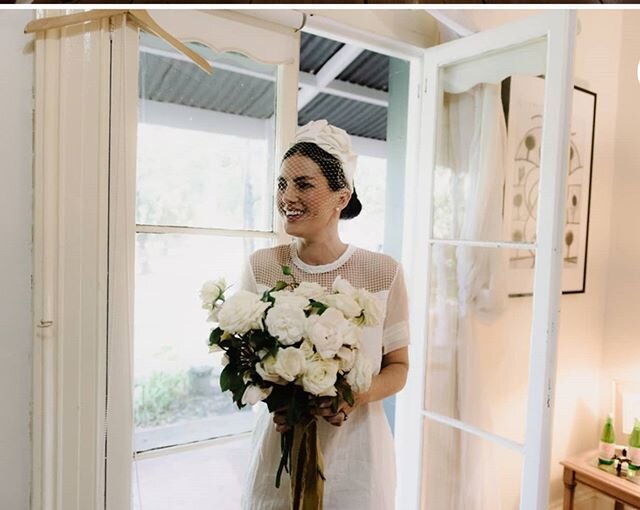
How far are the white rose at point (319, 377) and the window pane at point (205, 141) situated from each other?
A: 49 centimetres

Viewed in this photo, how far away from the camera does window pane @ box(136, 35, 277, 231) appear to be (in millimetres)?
1189

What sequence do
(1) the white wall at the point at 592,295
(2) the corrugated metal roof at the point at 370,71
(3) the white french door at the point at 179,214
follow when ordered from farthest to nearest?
(2) the corrugated metal roof at the point at 370,71
(1) the white wall at the point at 592,295
(3) the white french door at the point at 179,214

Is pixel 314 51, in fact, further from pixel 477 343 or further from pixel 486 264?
pixel 477 343

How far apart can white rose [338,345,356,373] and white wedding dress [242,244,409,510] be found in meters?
0.16

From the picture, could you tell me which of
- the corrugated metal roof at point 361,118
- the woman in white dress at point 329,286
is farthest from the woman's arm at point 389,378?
the corrugated metal roof at point 361,118

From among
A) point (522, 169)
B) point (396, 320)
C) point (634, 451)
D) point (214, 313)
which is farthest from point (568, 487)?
point (214, 313)

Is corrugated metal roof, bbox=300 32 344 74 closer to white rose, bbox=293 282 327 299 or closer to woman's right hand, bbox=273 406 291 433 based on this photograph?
white rose, bbox=293 282 327 299

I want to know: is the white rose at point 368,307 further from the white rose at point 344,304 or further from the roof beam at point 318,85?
the roof beam at point 318,85

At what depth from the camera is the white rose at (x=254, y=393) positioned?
947 mm

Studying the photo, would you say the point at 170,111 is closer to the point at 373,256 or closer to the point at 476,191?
the point at 373,256

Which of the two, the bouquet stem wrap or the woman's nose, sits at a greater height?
the woman's nose

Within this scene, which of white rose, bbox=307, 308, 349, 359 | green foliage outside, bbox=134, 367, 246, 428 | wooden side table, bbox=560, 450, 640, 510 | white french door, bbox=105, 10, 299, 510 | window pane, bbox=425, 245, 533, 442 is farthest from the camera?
wooden side table, bbox=560, 450, 640, 510

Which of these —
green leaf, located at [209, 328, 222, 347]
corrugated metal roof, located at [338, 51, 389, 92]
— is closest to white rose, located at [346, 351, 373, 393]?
green leaf, located at [209, 328, 222, 347]

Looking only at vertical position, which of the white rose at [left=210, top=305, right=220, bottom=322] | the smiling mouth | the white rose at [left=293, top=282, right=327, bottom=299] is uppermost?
the smiling mouth
